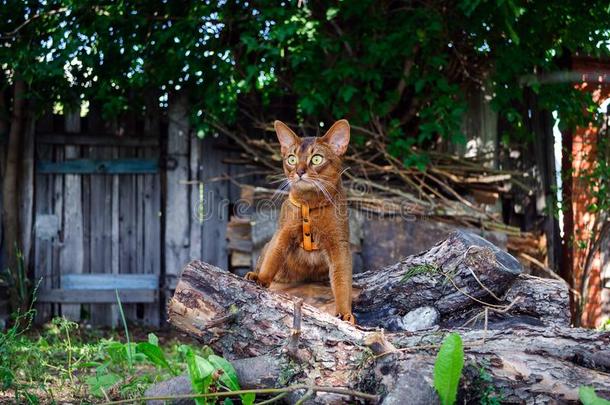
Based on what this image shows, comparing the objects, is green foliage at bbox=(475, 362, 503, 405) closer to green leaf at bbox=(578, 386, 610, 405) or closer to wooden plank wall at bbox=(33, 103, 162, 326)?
→ green leaf at bbox=(578, 386, 610, 405)

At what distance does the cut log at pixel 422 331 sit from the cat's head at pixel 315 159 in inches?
26.8

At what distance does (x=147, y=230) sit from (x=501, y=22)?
4.71 metres

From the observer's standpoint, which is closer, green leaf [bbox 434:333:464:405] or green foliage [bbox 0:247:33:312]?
green leaf [bbox 434:333:464:405]

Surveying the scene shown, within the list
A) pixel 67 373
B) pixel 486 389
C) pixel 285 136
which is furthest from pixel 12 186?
pixel 486 389

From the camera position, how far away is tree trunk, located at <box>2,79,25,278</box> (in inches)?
301

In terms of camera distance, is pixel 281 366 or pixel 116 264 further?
pixel 116 264

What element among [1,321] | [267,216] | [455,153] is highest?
[455,153]

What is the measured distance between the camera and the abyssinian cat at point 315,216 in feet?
12.4

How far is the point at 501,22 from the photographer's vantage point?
21.4 feet

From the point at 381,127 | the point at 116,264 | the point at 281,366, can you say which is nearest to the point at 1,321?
the point at 116,264

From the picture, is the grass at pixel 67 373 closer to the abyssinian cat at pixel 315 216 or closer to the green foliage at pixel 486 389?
the abyssinian cat at pixel 315 216

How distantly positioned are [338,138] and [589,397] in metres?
2.03

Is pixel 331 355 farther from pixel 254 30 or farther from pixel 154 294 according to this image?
pixel 154 294

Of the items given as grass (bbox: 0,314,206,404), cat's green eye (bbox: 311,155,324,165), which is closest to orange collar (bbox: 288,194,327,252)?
cat's green eye (bbox: 311,155,324,165)
